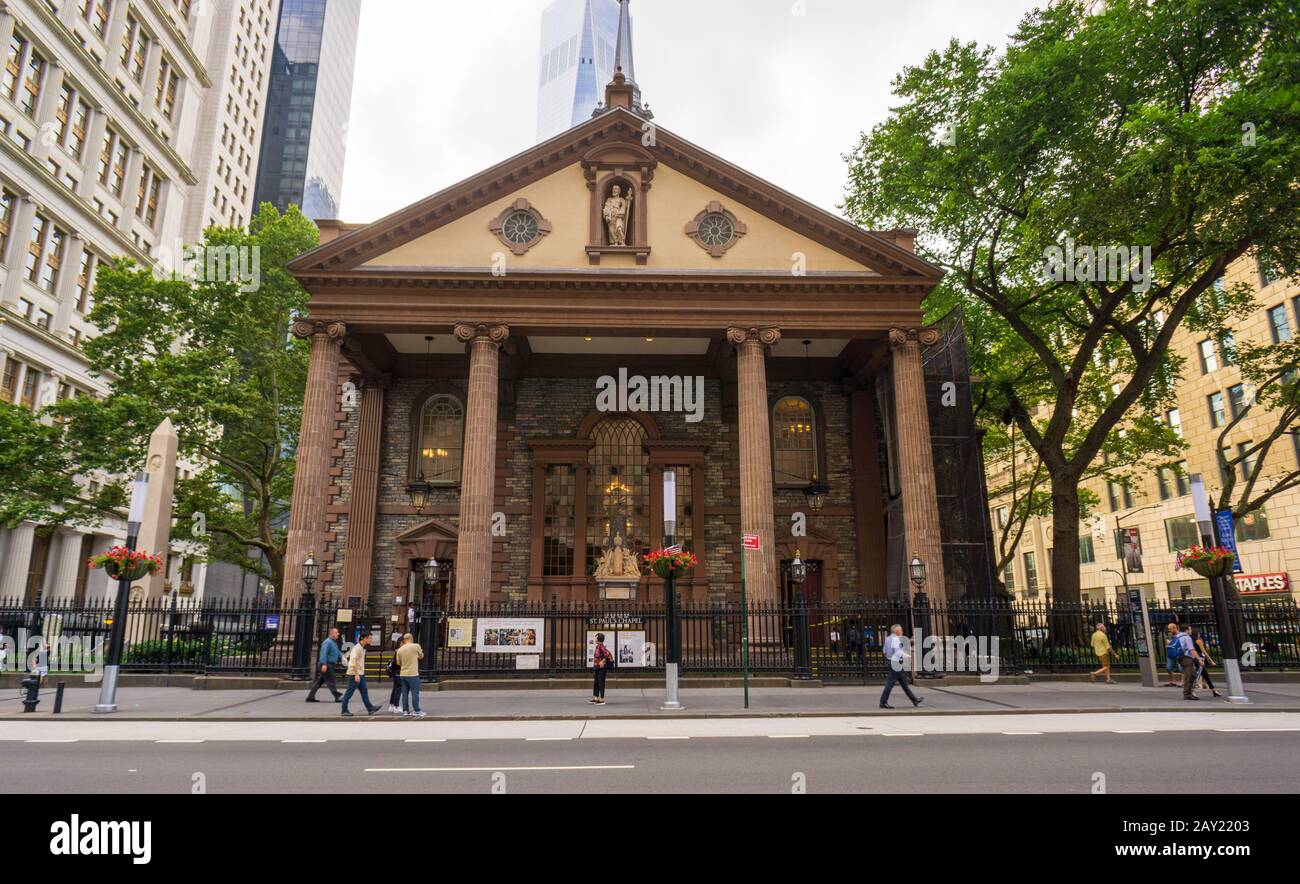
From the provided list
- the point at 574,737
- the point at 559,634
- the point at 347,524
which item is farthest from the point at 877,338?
the point at 347,524

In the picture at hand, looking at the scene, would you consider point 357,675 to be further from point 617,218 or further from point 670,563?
point 617,218

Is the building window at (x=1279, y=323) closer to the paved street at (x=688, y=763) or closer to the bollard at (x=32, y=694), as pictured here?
the paved street at (x=688, y=763)

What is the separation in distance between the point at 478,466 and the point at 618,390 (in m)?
8.20

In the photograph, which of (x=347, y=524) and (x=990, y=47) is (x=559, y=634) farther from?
(x=990, y=47)

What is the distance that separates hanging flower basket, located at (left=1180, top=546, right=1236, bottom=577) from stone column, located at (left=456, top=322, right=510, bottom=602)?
708 inches

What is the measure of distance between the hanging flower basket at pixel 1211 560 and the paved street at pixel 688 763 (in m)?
6.22

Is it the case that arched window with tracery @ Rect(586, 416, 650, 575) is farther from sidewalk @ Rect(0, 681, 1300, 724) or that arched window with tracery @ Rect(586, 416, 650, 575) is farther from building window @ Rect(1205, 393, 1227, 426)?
building window @ Rect(1205, 393, 1227, 426)

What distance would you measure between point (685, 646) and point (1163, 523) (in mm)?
37721

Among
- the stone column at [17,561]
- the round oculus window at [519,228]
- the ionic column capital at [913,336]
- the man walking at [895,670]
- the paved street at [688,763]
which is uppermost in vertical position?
the round oculus window at [519,228]

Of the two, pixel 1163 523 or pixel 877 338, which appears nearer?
pixel 877 338

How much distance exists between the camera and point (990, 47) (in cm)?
2500

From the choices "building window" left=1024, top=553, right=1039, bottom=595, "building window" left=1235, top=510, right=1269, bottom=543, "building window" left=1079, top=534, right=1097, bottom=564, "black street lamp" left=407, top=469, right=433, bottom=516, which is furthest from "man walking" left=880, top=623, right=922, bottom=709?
"building window" left=1024, top=553, right=1039, bottom=595

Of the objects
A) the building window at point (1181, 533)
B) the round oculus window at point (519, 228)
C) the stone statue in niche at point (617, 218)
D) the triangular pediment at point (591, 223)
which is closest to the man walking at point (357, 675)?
the triangular pediment at point (591, 223)

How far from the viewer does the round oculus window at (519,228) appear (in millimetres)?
25328
